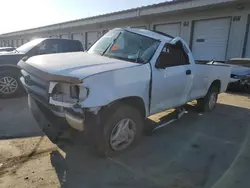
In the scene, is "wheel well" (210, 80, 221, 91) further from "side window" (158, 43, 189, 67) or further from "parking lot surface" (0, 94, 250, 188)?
"side window" (158, 43, 189, 67)

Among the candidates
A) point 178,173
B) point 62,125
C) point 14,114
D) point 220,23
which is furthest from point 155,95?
point 220,23

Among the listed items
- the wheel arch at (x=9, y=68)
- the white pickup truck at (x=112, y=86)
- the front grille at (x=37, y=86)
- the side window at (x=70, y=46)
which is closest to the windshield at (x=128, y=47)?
the white pickup truck at (x=112, y=86)

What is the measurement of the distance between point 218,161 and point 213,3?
11.5 m

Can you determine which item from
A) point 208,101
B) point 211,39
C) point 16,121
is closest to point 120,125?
point 16,121

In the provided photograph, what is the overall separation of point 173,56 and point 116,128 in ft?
6.33

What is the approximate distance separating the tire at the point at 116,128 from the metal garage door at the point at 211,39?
1201 centimetres

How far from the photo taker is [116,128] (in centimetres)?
329

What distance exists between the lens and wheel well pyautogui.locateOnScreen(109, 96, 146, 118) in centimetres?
319

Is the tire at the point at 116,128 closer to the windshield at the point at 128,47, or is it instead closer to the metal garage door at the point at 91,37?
the windshield at the point at 128,47

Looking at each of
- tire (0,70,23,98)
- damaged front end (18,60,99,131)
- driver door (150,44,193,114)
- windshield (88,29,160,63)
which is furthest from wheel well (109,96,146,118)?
tire (0,70,23,98)

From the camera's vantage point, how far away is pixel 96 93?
2.79 metres

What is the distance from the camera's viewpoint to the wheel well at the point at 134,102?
3.19 metres

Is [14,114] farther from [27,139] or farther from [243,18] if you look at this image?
[243,18]

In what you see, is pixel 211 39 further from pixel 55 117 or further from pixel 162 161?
pixel 55 117
